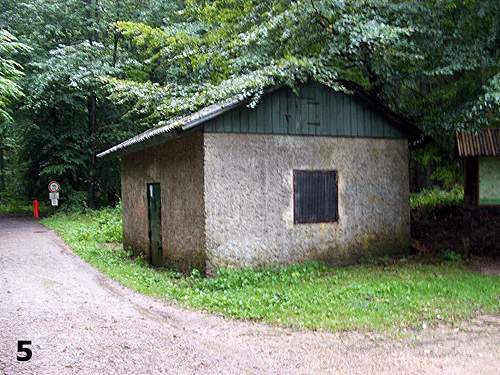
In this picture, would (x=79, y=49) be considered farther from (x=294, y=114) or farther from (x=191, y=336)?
(x=191, y=336)

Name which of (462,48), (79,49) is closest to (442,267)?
(462,48)

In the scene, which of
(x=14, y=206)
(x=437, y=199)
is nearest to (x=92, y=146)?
(x=14, y=206)

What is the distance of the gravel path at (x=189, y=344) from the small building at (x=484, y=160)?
413cm

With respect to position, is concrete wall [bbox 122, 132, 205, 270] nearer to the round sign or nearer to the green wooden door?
the green wooden door

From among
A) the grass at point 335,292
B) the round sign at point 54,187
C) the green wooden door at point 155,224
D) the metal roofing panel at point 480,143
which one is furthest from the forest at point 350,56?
the round sign at point 54,187

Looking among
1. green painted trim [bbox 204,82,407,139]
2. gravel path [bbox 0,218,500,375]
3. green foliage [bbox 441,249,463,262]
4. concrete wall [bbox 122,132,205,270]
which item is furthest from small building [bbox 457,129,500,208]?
concrete wall [bbox 122,132,205,270]

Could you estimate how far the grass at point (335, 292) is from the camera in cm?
729

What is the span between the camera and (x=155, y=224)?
40.3 feet

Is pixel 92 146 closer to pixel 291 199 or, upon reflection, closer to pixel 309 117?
pixel 309 117

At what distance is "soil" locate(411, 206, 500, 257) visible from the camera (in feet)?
40.8

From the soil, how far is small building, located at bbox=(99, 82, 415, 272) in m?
1.19

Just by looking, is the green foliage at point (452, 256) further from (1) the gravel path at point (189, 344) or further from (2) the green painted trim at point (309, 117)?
(1) the gravel path at point (189, 344)

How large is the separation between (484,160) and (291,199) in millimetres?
4049

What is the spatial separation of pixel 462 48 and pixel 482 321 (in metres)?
6.14
